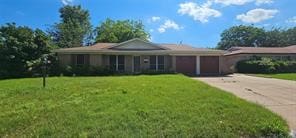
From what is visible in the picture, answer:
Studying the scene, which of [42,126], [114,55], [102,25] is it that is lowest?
[42,126]

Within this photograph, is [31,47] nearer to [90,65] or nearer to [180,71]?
[90,65]

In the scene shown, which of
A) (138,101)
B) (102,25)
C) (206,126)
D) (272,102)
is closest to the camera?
(206,126)

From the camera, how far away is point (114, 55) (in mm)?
29844

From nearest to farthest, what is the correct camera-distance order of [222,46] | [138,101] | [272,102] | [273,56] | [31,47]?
[138,101]
[272,102]
[31,47]
[273,56]
[222,46]

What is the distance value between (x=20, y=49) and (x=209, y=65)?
1576 centimetres

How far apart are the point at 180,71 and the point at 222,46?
49.2 meters

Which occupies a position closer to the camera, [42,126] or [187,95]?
[42,126]

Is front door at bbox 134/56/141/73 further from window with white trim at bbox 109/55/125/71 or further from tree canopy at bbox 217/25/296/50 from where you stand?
tree canopy at bbox 217/25/296/50

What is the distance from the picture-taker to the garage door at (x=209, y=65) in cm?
3008

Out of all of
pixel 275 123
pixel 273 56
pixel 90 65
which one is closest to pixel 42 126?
pixel 275 123

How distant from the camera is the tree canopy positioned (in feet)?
225

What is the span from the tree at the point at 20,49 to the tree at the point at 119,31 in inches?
884

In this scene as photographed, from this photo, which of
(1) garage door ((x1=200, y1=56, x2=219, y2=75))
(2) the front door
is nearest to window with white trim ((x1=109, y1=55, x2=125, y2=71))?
(2) the front door

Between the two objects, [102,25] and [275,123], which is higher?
[102,25]
